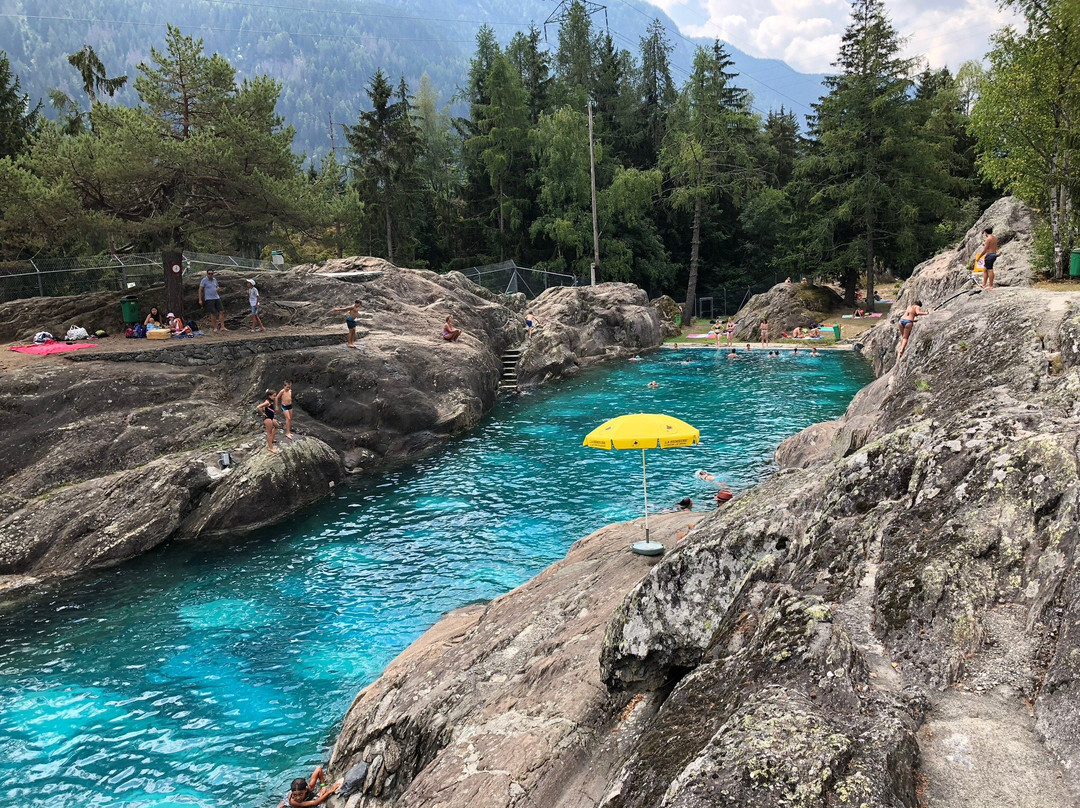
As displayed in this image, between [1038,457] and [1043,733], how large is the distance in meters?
2.67

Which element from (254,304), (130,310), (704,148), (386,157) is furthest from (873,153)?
(130,310)

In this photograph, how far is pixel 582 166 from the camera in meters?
57.0

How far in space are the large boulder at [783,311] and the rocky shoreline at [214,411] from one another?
22722 millimetres

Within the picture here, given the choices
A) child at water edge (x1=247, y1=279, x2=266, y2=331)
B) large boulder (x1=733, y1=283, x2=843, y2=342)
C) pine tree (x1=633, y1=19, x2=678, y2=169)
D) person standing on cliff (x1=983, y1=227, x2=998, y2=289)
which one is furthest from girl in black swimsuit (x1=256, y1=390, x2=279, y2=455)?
pine tree (x1=633, y1=19, x2=678, y2=169)

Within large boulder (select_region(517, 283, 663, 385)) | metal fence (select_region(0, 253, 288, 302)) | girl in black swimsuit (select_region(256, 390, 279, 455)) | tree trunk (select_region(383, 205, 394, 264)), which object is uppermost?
tree trunk (select_region(383, 205, 394, 264))

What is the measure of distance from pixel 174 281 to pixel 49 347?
5092 mm

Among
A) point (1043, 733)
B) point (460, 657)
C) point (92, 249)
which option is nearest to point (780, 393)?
point (460, 657)

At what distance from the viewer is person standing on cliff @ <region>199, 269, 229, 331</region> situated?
2688 cm

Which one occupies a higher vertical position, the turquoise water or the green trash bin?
the green trash bin

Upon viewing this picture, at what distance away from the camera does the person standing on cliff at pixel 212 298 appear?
26.9 metres

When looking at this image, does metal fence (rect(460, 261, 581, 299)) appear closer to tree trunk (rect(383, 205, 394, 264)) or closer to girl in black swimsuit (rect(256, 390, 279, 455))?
tree trunk (rect(383, 205, 394, 264))

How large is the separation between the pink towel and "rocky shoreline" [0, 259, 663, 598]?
0.90 meters

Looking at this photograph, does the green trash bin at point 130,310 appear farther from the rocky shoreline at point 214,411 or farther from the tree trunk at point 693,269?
the tree trunk at point 693,269

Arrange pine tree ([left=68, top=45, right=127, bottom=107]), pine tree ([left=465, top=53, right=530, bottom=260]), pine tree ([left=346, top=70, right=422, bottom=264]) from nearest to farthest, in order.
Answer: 1. pine tree ([left=68, top=45, right=127, bottom=107])
2. pine tree ([left=346, top=70, right=422, bottom=264])
3. pine tree ([left=465, top=53, right=530, bottom=260])
